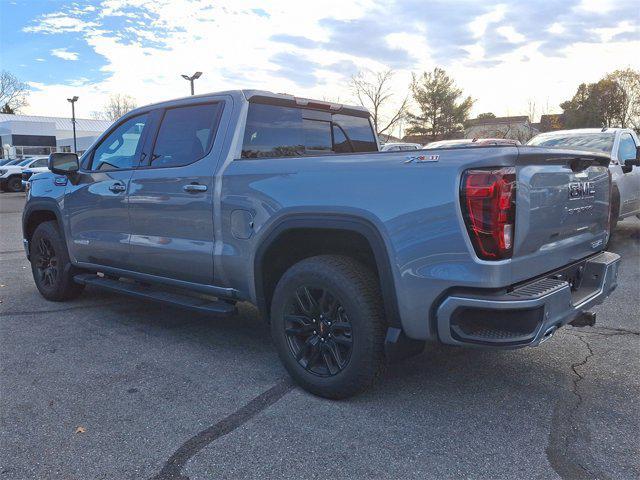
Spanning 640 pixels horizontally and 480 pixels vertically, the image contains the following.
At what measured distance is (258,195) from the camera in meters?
3.47

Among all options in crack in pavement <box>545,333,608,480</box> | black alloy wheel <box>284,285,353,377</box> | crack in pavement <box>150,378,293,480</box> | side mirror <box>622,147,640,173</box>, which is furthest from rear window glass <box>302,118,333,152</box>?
side mirror <box>622,147,640,173</box>

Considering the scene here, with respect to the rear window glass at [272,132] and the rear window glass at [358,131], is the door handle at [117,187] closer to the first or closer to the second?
the rear window glass at [272,132]

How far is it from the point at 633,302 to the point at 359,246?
3.62 m

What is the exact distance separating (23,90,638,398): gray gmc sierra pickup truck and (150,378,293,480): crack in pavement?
222mm

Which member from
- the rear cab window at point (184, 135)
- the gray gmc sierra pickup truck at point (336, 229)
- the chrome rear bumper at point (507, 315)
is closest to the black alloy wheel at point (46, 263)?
the gray gmc sierra pickup truck at point (336, 229)

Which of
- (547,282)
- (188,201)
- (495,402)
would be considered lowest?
(495,402)

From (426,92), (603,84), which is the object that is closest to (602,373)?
(603,84)

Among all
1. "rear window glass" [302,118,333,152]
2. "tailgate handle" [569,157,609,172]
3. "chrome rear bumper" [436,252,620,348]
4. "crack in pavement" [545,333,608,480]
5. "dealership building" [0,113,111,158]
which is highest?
"dealership building" [0,113,111,158]

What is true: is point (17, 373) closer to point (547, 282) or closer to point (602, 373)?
point (547, 282)

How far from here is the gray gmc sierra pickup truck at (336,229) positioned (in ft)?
8.61

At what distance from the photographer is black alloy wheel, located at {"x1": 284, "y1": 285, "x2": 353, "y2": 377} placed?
317 cm

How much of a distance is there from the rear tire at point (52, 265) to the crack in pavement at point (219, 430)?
120 inches

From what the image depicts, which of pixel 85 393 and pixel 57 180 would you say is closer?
pixel 85 393

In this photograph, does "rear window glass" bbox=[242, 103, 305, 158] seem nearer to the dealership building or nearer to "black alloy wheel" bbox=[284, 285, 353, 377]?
"black alloy wheel" bbox=[284, 285, 353, 377]
